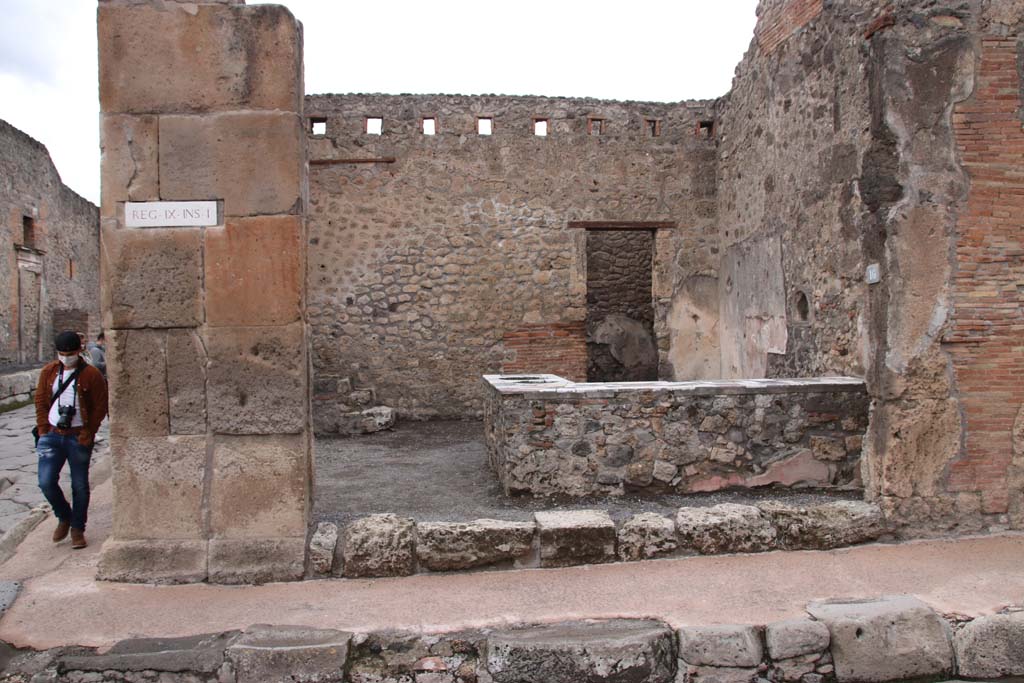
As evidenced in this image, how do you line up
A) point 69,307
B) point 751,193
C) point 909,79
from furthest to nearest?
point 69,307
point 751,193
point 909,79

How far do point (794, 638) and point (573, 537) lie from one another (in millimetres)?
1286

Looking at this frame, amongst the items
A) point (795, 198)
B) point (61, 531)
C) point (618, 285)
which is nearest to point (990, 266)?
point (795, 198)

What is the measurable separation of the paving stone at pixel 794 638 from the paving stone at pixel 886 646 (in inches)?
2.5

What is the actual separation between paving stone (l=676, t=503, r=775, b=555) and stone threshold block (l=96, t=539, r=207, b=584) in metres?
2.77

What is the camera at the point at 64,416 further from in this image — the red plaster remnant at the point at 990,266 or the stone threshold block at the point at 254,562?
the red plaster remnant at the point at 990,266

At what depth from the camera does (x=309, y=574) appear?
13.8ft

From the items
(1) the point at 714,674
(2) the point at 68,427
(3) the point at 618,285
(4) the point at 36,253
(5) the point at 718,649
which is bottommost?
(1) the point at 714,674

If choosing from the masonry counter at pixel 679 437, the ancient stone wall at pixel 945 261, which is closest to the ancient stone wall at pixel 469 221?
the masonry counter at pixel 679 437

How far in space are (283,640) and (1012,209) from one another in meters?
4.95

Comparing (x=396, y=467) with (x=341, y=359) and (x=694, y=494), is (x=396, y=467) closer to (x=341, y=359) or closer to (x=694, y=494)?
(x=694, y=494)

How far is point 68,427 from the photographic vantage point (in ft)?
15.0

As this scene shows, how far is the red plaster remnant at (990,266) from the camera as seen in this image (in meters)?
4.75

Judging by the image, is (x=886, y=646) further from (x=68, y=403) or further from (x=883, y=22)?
(x=68, y=403)

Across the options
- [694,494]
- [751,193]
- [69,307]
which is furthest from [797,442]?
[69,307]
